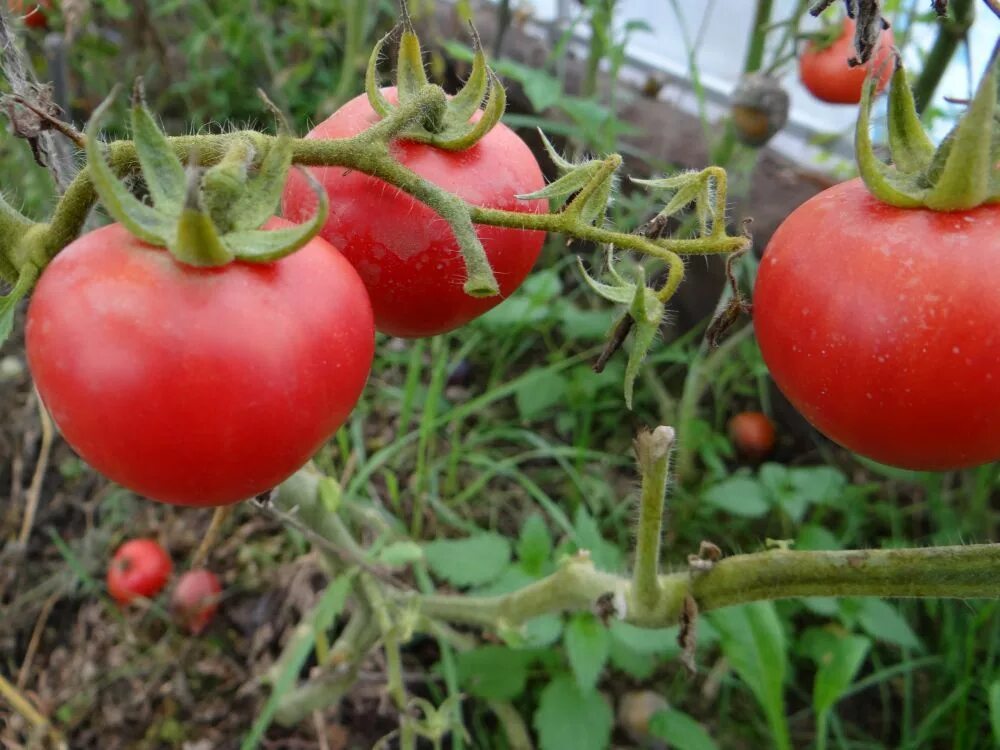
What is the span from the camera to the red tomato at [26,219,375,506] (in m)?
0.43

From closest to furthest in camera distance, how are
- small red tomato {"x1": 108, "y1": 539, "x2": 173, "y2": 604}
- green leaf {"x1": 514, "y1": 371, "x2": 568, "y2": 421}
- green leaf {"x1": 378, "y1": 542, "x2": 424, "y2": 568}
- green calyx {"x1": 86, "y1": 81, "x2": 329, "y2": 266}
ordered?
1. green calyx {"x1": 86, "y1": 81, "x2": 329, "y2": 266}
2. green leaf {"x1": 378, "y1": 542, "x2": 424, "y2": 568}
3. small red tomato {"x1": 108, "y1": 539, "x2": 173, "y2": 604}
4. green leaf {"x1": 514, "y1": 371, "x2": 568, "y2": 421}

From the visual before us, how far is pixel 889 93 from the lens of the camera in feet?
1.72

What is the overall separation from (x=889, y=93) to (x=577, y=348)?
1326 millimetres

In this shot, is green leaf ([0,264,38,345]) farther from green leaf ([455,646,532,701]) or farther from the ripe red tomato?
the ripe red tomato

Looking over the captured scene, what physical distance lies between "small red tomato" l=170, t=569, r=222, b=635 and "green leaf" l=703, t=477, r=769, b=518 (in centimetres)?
83

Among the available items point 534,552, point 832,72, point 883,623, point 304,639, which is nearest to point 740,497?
point 883,623

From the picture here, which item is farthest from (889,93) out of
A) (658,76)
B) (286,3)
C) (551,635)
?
(286,3)

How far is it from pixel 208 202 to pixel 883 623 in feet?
3.41

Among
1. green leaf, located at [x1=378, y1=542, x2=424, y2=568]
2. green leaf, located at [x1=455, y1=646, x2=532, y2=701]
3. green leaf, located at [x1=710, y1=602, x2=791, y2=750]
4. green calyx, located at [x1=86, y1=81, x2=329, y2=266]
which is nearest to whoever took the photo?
green calyx, located at [x1=86, y1=81, x2=329, y2=266]

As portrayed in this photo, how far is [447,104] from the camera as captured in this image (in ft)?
1.90

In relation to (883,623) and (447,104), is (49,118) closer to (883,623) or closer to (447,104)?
(447,104)

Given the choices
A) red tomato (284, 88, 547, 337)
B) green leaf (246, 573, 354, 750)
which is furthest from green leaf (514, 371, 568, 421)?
red tomato (284, 88, 547, 337)

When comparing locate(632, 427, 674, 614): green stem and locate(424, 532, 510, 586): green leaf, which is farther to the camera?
locate(424, 532, 510, 586): green leaf

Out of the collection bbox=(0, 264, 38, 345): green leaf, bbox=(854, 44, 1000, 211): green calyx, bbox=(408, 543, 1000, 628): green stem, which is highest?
bbox=(854, 44, 1000, 211): green calyx
